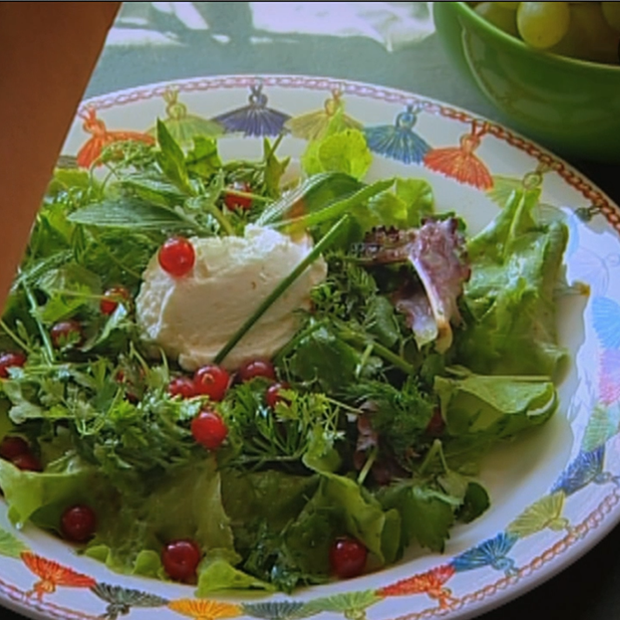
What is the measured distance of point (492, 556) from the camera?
2.81ft

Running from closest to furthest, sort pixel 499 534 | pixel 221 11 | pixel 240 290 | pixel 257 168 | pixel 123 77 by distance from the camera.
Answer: pixel 499 534, pixel 240 290, pixel 257 168, pixel 123 77, pixel 221 11

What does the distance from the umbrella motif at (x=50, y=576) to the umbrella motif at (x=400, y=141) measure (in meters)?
0.56

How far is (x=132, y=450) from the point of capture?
0.92m

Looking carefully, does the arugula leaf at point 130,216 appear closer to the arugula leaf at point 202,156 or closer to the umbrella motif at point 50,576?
the arugula leaf at point 202,156

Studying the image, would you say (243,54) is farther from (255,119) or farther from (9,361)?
(9,361)

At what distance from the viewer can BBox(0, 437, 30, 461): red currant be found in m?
0.97

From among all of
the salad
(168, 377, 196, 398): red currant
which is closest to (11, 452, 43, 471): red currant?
the salad

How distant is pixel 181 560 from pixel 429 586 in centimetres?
18

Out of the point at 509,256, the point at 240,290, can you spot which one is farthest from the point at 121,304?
the point at 509,256

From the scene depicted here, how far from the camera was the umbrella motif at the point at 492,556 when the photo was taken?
0.84 m

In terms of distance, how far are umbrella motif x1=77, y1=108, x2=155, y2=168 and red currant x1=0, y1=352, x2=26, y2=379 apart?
0.27 m

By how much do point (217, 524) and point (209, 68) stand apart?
72 centimetres

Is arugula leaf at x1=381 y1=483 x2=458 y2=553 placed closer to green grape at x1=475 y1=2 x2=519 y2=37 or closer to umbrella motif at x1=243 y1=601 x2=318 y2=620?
umbrella motif at x1=243 y1=601 x2=318 y2=620

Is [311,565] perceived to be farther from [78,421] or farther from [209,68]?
[209,68]
